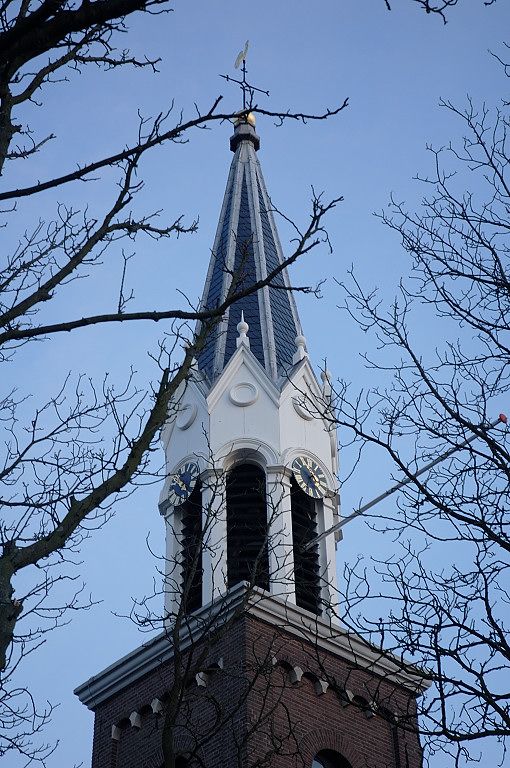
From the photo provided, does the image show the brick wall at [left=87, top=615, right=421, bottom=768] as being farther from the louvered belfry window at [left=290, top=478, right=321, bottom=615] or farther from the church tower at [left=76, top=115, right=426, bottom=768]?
the louvered belfry window at [left=290, top=478, right=321, bottom=615]

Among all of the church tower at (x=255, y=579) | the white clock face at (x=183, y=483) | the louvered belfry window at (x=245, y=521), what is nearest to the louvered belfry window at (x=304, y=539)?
the church tower at (x=255, y=579)

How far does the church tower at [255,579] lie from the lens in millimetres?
22469

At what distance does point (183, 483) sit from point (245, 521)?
2018 millimetres

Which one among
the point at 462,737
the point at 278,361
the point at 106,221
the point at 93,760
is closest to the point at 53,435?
the point at 106,221

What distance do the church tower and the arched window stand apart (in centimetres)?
4

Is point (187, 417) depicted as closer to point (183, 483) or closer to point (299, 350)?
point (183, 483)

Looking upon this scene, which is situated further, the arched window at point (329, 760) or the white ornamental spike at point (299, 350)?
the white ornamental spike at point (299, 350)

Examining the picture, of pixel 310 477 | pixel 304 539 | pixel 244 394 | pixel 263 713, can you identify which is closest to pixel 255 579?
pixel 263 713

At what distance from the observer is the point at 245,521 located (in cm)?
2673

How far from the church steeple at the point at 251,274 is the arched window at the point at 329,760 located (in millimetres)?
9278

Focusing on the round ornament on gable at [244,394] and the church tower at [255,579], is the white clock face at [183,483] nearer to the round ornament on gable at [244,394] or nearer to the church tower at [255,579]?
the church tower at [255,579]

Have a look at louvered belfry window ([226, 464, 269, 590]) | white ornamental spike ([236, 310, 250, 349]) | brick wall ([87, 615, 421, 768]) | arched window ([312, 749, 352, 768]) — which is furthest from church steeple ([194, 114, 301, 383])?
arched window ([312, 749, 352, 768])

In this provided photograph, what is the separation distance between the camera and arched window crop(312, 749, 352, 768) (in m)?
23.3

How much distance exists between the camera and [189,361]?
1239 centimetres
